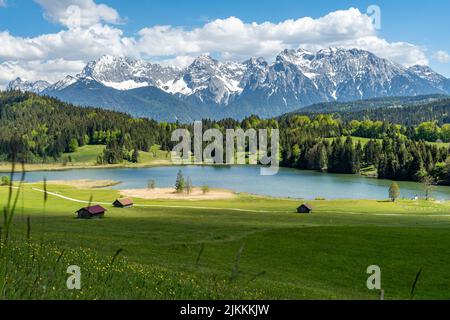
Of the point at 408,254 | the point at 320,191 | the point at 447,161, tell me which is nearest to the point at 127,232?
the point at 408,254

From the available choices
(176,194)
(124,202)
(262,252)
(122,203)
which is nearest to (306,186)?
(176,194)

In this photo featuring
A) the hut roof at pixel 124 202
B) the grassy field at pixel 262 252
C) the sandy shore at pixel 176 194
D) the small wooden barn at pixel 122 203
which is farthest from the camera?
the sandy shore at pixel 176 194

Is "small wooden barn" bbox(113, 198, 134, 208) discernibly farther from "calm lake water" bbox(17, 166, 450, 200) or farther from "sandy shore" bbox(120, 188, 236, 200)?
"calm lake water" bbox(17, 166, 450, 200)

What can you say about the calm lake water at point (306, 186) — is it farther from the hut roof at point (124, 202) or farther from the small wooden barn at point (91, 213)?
the small wooden barn at point (91, 213)

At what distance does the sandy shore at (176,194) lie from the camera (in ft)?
417

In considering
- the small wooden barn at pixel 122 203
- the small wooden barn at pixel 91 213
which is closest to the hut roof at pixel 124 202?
the small wooden barn at pixel 122 203

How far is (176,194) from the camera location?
135000 millimetres

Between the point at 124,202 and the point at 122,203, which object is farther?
the point at 124,202

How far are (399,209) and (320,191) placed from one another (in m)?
43.9

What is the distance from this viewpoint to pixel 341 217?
3297 inches

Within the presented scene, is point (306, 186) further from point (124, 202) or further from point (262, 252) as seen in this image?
point (262, 252)
